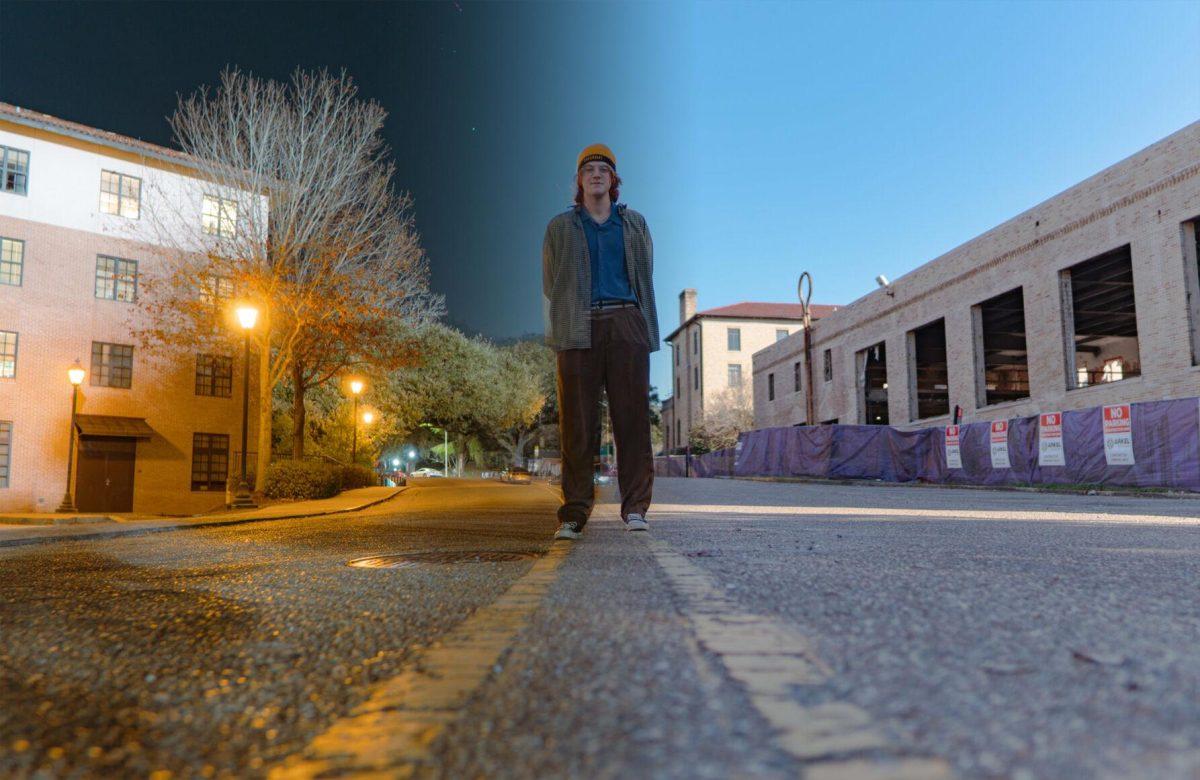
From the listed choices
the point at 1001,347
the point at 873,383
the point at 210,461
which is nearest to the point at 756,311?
the point at 873,383

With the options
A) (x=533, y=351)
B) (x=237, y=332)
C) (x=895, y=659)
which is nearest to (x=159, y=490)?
(x=237, y=332)

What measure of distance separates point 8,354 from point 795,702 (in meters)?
28.1

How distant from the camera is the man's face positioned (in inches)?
191

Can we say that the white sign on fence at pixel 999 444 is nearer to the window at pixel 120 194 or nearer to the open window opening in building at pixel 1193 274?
the open window opening in building at pixel 1193 274

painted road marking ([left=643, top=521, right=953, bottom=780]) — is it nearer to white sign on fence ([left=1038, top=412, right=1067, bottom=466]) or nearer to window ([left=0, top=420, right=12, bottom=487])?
white sign on fence ([left=1038, top=412, right=1067, bottom=466])

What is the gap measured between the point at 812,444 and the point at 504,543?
2260 cm

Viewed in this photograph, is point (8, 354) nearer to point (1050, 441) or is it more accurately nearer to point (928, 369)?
point (1050, 441)

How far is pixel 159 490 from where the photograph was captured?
25281 mm

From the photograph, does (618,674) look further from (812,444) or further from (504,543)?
(812,444)

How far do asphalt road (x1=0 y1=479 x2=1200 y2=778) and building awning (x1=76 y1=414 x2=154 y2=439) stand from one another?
2381 centimetres

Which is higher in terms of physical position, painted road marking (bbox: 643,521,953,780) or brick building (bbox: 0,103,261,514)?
brick building (bbox: 0,103,261,514)

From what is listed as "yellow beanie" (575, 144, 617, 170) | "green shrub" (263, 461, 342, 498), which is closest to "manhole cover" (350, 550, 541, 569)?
"yellow beanie" (575, 144, 617, 170)

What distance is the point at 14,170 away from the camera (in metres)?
24.0

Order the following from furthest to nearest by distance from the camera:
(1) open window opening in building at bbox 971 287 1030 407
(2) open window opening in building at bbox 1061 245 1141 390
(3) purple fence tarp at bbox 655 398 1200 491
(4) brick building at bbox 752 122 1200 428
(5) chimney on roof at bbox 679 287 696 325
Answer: (5) chimney on roof at bbox 679 287 696 325 < (1) open window opening in building at bbox 971 287 1030 407 < (2) open window opening in building at bbox 1061 245 1141 390 < (4) brick building at bbox 752 122 1200 428 < (3) purple fence tarp at bbox 655 398 1200 491
